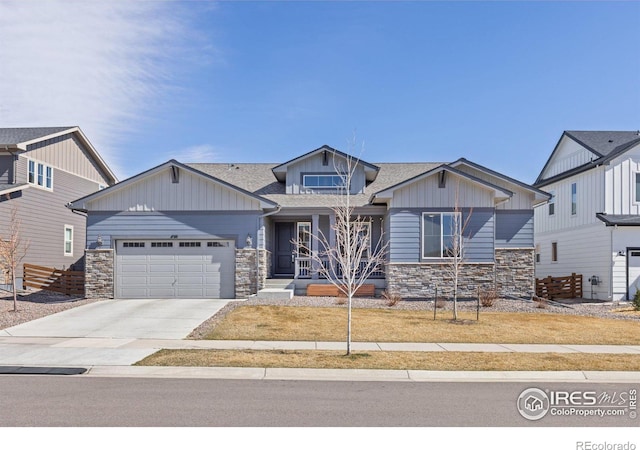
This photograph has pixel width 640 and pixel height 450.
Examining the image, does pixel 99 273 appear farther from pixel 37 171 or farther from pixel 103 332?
pixel 37 171

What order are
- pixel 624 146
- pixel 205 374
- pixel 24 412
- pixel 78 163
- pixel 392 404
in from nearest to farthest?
pixel 24 412 → pixel 392 404 → pixel 205 374 → pixel 624 146 → pixel 78 163

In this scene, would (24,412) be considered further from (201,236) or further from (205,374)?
(201,236)

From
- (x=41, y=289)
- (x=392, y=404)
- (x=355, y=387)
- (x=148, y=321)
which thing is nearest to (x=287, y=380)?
(x=355, y=387)

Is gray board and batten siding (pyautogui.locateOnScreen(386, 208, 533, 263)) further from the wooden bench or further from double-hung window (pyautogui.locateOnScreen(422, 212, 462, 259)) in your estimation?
the wooden bench

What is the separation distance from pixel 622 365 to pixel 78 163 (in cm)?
3003

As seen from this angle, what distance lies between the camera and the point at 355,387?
380 inches

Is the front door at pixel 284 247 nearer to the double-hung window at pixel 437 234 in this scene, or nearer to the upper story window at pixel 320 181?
the upper story window at pixel 320 181

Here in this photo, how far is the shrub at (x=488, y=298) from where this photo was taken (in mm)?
21250

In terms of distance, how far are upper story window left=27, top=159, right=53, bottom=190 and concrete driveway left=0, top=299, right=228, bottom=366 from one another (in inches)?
381

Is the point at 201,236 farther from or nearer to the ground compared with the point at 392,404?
farther from the ground

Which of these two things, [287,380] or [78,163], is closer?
[287,380]
